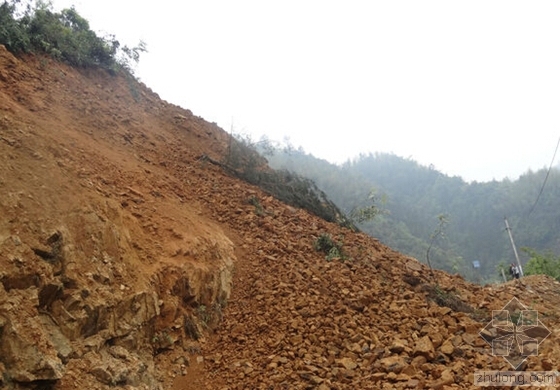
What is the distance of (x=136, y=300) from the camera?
3.88 m

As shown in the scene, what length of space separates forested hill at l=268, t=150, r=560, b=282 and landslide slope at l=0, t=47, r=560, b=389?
22.1 metres

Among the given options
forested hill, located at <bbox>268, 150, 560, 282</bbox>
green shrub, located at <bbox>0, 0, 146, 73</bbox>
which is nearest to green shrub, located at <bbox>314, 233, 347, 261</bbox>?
green shrub, located at <bbox>0, 0, 146, 73</bbox>

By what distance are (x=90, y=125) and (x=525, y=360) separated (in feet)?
22.0

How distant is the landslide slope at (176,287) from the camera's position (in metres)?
3.27

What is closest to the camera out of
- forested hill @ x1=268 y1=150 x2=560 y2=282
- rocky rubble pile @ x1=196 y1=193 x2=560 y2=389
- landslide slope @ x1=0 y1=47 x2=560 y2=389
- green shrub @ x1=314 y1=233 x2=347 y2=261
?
landslide slope @ x1=0 y1=47 x2=560 y2=389

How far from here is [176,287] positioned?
14.6 feet

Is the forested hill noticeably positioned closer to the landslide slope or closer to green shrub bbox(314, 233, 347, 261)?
green shrub bbox(314, 233, 347, 261)

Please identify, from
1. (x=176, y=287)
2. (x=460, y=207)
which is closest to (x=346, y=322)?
(x=176, y=287)

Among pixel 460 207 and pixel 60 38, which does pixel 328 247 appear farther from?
pixel 460 207

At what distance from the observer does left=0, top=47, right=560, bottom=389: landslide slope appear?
10.7 feet

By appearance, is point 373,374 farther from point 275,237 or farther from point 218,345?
point 275,237

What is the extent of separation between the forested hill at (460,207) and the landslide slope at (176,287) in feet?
72.5

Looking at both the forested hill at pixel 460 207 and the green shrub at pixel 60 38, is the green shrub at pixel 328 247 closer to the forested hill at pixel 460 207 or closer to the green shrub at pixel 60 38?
the green shrub at pixel 60 38

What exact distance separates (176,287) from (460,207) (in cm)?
4925
